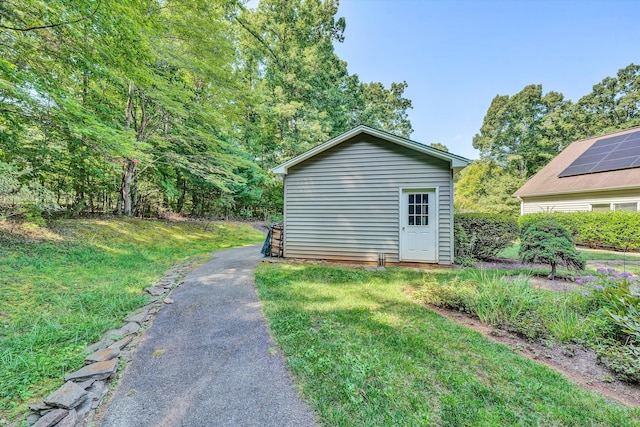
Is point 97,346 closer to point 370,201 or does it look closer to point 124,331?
point 124,331

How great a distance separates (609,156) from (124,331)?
18.5 m

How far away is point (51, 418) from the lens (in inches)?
67.1

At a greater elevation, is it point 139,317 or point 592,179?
point 592,179

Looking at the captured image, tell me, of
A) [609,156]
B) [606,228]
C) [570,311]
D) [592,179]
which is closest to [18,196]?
[570,311]

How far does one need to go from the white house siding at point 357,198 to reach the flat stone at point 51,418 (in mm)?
5647

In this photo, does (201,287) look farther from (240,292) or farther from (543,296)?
(543,296)

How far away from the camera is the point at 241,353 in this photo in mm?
2660

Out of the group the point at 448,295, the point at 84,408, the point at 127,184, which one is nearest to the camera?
the point at 84,408

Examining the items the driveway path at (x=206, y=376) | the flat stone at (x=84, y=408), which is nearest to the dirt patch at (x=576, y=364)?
the driveway path at (x=206, y=376)

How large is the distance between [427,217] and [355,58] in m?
17.8

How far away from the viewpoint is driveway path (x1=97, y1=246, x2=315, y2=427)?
5.99 feet

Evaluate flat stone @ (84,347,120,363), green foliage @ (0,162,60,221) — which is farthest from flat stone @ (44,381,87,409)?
green foliage @ (0,162,60,221)

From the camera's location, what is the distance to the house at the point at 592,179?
9773 mm

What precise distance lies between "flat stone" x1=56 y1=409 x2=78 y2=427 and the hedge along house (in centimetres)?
562
